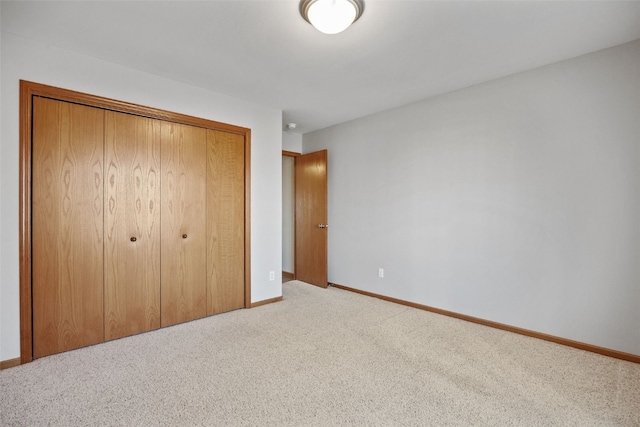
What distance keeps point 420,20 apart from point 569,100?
5.29 ft

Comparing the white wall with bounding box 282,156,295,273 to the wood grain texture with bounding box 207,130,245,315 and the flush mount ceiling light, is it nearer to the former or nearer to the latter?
the wood grain texture with bounding box 207,130,245,315

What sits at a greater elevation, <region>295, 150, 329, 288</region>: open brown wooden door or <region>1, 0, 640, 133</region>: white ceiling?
<region>1, 0, 640, 133</region>: white ceiling

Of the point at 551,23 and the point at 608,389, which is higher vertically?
the point at 551,23

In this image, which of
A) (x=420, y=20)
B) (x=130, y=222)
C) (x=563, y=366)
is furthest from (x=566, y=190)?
(x=130, y=222)

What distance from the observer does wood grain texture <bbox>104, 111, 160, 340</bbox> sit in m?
2.68

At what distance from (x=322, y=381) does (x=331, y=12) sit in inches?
93.8

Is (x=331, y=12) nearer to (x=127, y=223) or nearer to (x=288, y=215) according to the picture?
(x=127, y=223)

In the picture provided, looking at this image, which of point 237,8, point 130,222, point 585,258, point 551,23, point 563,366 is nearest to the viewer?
point 237,8

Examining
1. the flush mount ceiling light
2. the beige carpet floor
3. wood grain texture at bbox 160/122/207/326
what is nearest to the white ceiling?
the flush mount ceiling light

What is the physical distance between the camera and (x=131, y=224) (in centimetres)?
279

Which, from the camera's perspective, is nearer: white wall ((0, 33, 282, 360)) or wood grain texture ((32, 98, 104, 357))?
white wall ((0, 33, 282, 360))

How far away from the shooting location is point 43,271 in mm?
2369

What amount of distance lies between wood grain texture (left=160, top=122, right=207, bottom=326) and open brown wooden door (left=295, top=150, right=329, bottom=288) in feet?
6.19

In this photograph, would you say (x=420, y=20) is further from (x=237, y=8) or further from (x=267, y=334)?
(x=267, y=334)
